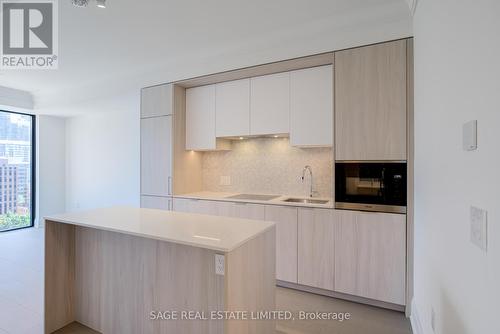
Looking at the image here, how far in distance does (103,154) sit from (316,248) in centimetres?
504

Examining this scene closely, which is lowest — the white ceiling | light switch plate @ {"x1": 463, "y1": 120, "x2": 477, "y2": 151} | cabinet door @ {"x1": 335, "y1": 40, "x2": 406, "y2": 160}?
light switch plate @ {"x1": 463, "y1": 120, "x2": 477, "y2": 151}

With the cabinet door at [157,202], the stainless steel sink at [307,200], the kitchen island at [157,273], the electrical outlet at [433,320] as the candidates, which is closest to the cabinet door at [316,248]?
the stainless steel sink at [307,200]

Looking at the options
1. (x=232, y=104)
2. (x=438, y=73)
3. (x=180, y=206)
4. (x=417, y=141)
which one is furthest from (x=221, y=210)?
(x=438, y=73)

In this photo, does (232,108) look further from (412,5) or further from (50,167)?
(50,167)

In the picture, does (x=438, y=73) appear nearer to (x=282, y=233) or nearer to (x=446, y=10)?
(x=446, y=10)

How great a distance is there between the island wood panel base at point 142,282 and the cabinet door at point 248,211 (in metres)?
1.12

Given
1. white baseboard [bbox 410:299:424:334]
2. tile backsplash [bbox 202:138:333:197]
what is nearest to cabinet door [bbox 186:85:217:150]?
tile backsplash [bbox 202:138:333:197]

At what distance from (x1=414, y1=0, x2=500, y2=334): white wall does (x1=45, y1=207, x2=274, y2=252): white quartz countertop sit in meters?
1.00

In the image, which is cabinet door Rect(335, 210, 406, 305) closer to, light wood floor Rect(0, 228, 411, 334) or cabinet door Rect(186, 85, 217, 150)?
light wood floor Rect(0, 228, 411, 334)

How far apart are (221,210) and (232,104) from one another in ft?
4.59

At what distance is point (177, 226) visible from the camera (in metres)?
1.83

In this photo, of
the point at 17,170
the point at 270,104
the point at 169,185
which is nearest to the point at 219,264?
the point at 270,104

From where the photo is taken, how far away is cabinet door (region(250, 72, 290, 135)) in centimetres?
312

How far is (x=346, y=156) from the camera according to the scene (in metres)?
2.63
